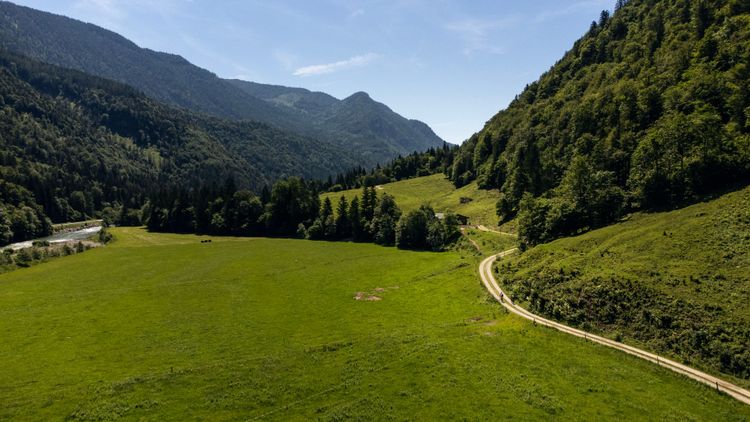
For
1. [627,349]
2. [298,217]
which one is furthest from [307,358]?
[298,217]

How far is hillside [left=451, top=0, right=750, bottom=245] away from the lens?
3135 inches

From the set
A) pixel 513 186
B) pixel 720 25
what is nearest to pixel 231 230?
pixel 513 186

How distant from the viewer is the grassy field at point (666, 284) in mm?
47094

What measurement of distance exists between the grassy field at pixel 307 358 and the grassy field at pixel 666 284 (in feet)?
18.7

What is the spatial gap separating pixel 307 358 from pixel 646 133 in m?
103

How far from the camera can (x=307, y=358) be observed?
173 feet

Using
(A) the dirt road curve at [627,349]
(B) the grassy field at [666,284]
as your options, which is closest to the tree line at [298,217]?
(A) the dirt road curve at [627,349]

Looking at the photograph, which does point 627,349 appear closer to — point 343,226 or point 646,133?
point 646,133

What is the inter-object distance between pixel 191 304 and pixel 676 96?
12283 centimetres

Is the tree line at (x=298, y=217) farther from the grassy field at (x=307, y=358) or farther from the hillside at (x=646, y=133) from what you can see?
the grassy field at (x=307, y=358)

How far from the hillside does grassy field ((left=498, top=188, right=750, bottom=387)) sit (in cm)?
1021

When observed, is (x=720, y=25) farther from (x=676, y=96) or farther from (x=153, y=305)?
(x=153, y=305)

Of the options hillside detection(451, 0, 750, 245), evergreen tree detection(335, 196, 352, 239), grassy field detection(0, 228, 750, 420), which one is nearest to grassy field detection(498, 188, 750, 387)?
grassy field detection(0, 228, 750, 420)

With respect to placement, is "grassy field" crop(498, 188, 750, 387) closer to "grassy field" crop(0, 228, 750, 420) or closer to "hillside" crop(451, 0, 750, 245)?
"grassy field" crop(0, 228, 750, 420)
